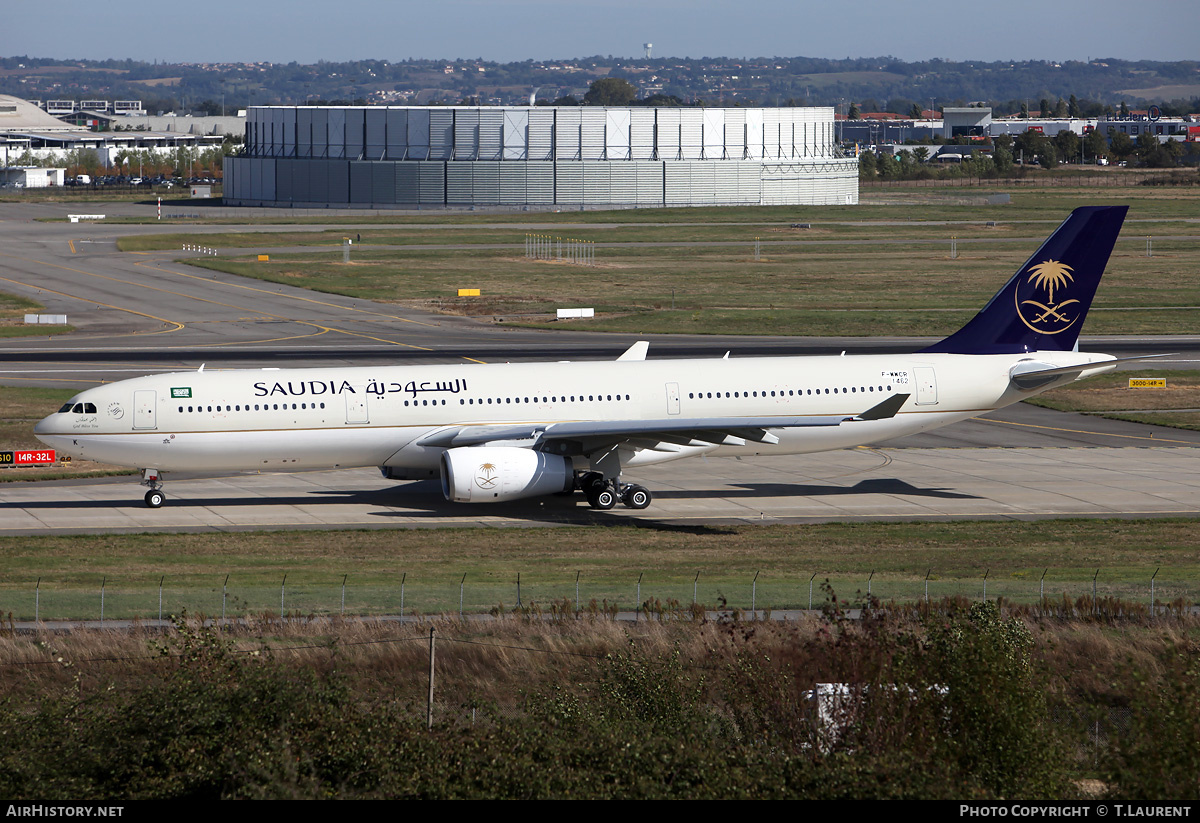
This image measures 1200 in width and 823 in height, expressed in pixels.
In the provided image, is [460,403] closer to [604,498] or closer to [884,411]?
[604,498]

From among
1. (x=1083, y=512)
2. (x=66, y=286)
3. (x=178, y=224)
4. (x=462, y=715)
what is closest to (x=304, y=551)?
(x=462, y=715)

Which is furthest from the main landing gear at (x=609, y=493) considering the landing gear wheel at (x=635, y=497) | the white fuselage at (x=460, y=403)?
the white fuselage at (x=460, y=403)

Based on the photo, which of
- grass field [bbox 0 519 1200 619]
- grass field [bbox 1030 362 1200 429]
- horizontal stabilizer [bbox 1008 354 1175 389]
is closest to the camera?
grass field [bbox 0 519 1200 619]

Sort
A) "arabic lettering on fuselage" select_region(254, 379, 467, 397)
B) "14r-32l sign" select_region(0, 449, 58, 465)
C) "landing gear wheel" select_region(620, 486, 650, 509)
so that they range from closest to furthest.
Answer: "arabic lettering on fuselage" select_region(254, 379, 467, 397) < "landing gear wheel" select_region(620, 486, 650, 509) < "14r-32l sign" select_region(0, 449, 58, 465)

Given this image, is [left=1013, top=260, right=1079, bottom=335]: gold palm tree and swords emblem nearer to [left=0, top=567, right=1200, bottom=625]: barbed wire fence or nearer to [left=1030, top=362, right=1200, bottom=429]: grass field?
[left=1030, top=362, right=1200, bottom=429]: grass field

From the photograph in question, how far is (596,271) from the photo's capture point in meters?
130

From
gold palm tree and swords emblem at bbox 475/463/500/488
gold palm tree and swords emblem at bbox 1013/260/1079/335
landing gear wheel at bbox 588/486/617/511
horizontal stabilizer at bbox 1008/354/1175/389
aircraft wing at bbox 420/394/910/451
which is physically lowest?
landing gear wheel at bbox 588/486/617/511

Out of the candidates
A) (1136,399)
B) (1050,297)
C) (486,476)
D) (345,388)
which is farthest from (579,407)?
(1136,399)

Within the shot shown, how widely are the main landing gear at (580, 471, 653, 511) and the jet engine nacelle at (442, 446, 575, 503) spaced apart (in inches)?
65.0

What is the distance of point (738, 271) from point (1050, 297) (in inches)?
3093

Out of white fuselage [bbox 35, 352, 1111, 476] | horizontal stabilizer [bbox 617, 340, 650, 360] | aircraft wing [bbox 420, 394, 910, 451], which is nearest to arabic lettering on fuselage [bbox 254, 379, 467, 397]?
white fuselage [bbox 35, 352, 1111, 476]

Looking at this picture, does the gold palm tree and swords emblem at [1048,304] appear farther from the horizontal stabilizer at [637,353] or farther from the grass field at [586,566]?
the horizontal stabilizer at [637,353]

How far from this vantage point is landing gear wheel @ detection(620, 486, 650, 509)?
46.1 meters

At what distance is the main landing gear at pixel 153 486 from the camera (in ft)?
151
